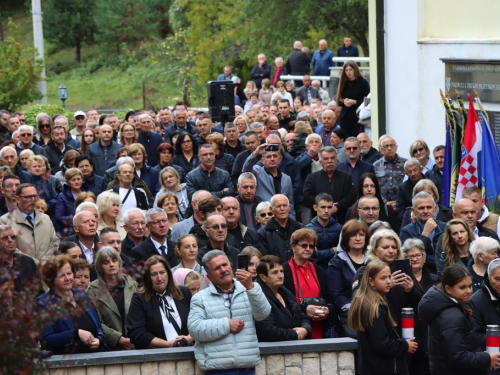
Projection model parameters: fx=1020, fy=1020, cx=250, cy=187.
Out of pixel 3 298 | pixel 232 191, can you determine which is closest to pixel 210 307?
pixel 3 298

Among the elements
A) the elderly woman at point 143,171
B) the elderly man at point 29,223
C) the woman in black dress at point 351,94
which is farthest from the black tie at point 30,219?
the woman in black dress at point 351,94

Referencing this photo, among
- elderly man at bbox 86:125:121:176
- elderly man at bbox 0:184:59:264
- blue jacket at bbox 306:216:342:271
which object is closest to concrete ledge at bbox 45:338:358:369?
blue jacket at bbox 306:216:342:271

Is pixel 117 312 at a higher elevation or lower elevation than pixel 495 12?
lower

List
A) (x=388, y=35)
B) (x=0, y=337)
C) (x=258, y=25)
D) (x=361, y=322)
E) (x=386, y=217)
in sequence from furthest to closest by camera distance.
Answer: (x=258, y=25), (x=388, y=35), (x=386, y=217), (x=361, y=322), (x=0, y=337)

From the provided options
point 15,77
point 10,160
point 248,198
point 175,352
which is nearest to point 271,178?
point 248,198

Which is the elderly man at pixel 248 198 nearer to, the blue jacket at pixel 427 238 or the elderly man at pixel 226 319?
the blue jacket at pixel 427 238

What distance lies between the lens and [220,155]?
48.5ft

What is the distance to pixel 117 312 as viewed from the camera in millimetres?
8648

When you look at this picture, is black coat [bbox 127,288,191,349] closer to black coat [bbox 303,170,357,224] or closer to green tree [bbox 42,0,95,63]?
black coat [bbox 303,170,357,224]

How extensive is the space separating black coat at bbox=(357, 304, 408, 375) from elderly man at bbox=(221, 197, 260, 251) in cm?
305

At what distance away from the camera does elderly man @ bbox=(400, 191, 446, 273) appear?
10.5 metres

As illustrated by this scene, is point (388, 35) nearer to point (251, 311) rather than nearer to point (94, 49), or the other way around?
point (251, 311)

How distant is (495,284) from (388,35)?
380 inches

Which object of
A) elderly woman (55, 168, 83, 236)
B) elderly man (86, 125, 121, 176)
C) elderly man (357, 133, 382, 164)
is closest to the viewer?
elderly woman (55, 168, 83, 236)
